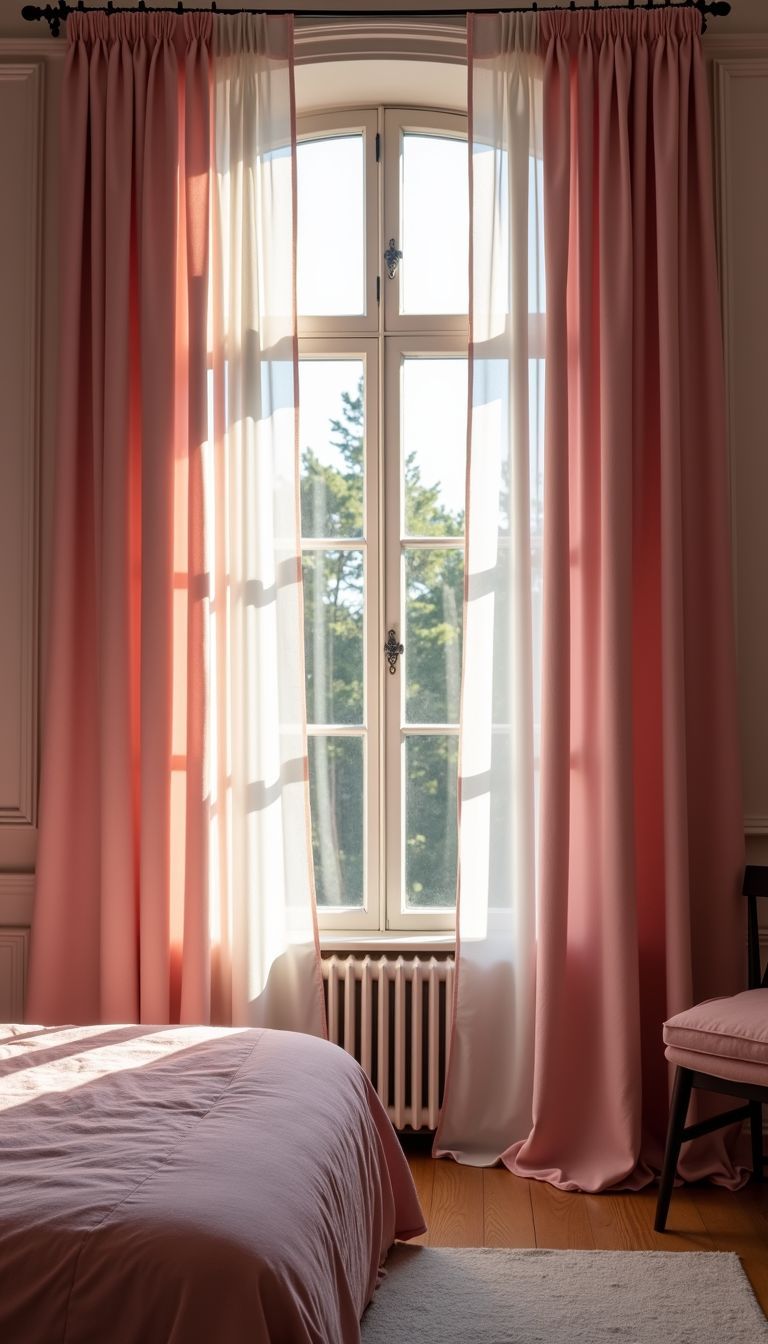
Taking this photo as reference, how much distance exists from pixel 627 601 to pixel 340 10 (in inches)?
74.4

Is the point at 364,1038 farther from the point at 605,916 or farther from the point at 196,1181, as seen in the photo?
the point at 196,1181

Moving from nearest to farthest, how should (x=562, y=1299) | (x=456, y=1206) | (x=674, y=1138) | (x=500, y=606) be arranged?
1. (x=562, y=1299)
2. (x=674, y=1138)
3. (x=456, y=1206)
4. (x=500, y=606)

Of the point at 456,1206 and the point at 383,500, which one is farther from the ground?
the point at 383,500

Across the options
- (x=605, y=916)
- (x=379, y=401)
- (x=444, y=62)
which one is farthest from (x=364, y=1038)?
(x=444, y=62)

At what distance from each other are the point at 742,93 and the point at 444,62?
0.85 meters

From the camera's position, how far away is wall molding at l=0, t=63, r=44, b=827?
11.1 ft

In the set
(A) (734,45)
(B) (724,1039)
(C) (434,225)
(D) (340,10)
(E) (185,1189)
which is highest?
(D) (340,10)

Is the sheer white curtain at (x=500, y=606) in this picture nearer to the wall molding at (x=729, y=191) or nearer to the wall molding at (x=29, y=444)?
the wall molding at (x=729, y=191)

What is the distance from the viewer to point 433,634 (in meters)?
3.54

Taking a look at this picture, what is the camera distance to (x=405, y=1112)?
3248mm

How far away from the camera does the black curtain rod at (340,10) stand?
323 centimetres

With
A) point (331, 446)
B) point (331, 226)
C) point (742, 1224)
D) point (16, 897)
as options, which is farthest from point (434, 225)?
point (742, 1224)

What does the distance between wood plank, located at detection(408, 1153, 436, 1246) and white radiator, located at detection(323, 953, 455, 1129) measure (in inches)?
3.5

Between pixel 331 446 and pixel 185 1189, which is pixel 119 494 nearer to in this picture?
pixel 331 446
